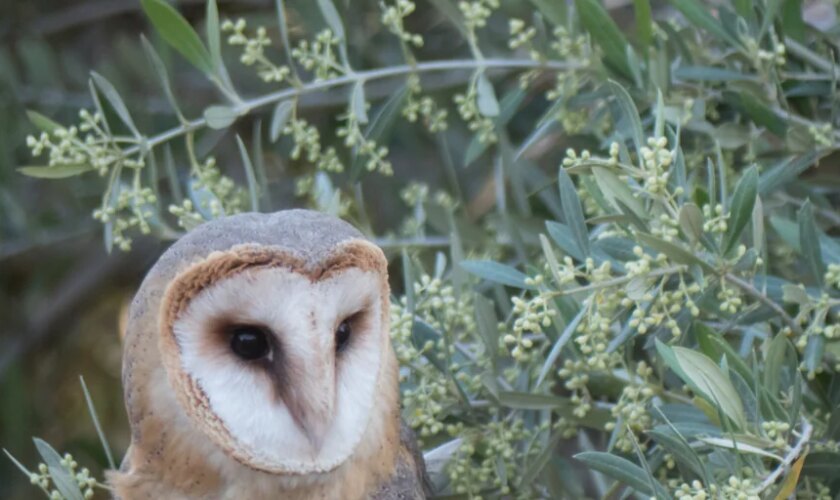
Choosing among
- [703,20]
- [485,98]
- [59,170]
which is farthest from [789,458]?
[59,170]

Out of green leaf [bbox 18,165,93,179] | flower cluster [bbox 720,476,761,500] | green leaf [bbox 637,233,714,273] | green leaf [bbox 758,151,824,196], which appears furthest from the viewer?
green leaf [bbox 18,165,93,179]

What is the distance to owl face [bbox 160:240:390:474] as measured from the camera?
1487 millimetres

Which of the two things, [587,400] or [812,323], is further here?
[587,400]

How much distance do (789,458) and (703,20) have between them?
2.12ft

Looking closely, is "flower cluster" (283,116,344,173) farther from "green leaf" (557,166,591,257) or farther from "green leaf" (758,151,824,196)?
"green leaf" (758,151,824,196)

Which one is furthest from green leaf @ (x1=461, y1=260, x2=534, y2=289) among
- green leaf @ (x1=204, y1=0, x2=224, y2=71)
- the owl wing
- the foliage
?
green leaf @ (x1=204, y1=0, x2=224, y2=71)

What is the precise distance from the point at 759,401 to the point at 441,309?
49cm

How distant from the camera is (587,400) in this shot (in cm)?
171

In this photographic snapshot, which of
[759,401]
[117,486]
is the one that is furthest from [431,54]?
[759,401]

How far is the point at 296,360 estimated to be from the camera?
1499 millimetres

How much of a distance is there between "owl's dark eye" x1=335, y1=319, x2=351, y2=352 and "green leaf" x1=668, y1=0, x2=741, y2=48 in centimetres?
61

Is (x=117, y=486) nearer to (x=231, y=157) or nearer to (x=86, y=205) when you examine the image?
(x=86, y=205)

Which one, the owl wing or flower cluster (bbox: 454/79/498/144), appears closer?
the owl wing

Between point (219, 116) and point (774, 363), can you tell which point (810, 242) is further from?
point (219, 116)
